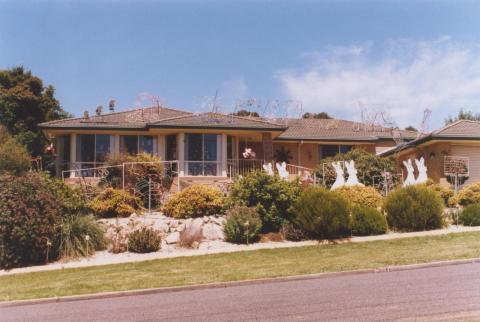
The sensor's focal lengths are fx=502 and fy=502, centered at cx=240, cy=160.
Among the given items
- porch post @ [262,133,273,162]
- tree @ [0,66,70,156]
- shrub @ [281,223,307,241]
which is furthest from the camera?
tree @ [0,66,70,156]

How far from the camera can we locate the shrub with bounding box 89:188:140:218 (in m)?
18.7

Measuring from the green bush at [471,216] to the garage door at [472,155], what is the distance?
804 cm

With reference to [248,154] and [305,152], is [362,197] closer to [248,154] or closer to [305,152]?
[248,154]

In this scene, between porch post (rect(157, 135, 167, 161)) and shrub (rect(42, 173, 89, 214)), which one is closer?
shrub (rect(42, 173, 89, 214))

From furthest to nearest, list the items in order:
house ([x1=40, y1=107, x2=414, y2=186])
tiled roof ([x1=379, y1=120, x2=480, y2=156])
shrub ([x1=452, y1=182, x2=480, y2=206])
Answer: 1. house ([x1=40, y1=107, x2=414, y2=186])
2. tiled roof ([x1=379, y1=120, x2=480, y2=156])
3. shrub ([x1=452, y1=182, x2=480, y2=206])

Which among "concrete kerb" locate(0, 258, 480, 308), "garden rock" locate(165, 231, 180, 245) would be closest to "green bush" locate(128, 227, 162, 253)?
"garden rock" locate(165, 231, 180, 245)

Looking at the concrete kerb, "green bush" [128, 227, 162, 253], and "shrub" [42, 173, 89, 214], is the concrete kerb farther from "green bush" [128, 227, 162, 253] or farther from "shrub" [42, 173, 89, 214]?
"shrub" [42, 173, 89, 214]

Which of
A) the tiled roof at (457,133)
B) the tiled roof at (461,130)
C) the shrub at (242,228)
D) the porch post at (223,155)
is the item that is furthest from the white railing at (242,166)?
the shrub at (242,228)

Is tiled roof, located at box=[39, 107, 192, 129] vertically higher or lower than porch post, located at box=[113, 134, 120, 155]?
higher

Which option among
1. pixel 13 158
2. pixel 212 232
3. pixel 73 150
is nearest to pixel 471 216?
pixel 212 232

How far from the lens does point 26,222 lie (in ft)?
45.9

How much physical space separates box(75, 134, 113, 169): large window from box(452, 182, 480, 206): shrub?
1793cm

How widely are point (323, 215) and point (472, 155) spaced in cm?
1293

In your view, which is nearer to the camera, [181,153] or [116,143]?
[181,153]
